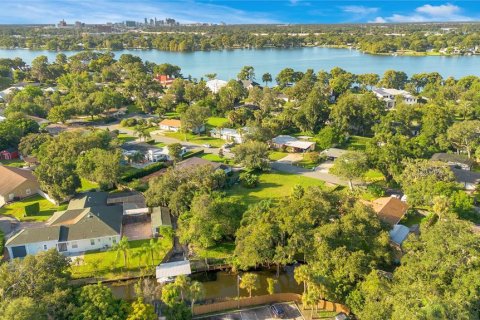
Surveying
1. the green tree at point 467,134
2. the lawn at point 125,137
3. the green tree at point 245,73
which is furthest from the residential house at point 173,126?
the green tree at point 245,73

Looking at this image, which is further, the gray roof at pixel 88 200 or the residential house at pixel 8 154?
the residential house at pixel 8 154

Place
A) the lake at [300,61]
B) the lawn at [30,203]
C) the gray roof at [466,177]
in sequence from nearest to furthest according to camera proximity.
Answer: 1. the lawn at [30,203]
2. the gray roof at [466,177]
3. the lake at [300,61]

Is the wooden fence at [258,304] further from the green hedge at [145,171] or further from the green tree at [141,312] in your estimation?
the green hedge at [145,171]

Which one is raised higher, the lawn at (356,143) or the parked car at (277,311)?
the lawn at (356,143)

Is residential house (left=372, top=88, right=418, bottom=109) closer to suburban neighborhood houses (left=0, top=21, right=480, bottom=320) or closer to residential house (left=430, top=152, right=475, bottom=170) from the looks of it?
suburban neighborhood houses (left=0, top=21, right=480, bottom=320)

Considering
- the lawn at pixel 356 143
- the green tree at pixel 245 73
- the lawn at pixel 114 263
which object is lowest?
the lawn at pixel 114 263

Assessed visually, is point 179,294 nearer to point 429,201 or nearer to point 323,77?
point 429,201

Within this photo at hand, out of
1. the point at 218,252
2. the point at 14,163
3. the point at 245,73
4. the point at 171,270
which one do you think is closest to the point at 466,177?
the point at 218,252

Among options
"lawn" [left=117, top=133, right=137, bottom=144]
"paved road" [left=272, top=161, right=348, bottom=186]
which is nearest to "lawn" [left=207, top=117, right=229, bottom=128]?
"lawn" [left=117, top=133, right=137, bottom=144]
